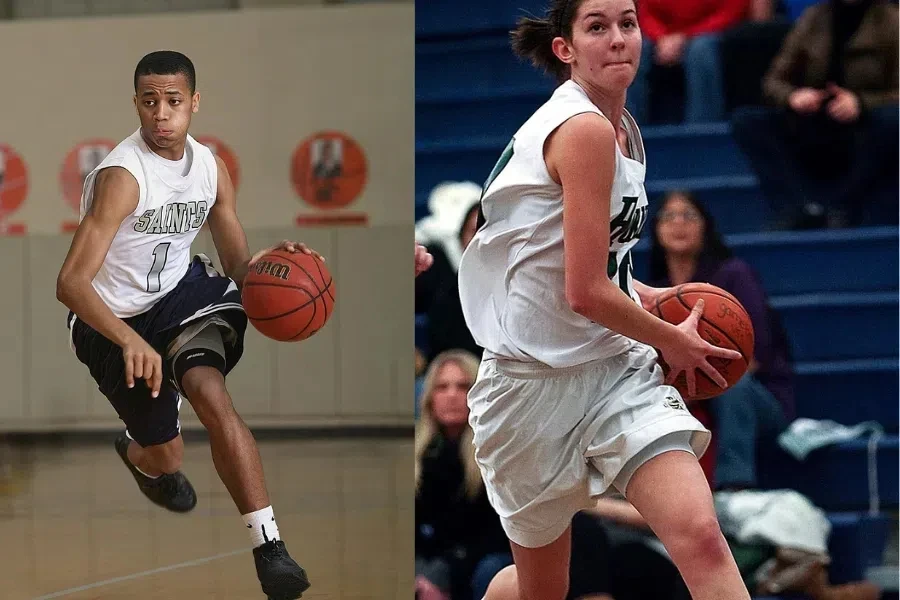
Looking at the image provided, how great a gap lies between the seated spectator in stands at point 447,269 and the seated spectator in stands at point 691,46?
25.1 inches

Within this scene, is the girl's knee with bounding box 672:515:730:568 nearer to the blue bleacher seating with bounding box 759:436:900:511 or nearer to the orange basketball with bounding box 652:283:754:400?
the orange basketball with bounding box 652:283:754:400

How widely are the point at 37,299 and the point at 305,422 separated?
86 centimetres

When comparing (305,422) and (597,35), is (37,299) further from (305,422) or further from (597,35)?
(597,35)

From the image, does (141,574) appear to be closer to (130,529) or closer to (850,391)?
(130,529)

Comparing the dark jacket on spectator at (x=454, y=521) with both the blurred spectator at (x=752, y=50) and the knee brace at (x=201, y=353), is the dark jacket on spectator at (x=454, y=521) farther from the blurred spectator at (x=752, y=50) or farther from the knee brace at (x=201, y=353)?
the blurred spectator at (x=752, y=50)

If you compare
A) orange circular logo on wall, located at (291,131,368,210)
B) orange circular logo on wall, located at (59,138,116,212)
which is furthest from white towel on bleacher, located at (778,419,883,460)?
orange circular logo on wall, located at (59,138,116,212)

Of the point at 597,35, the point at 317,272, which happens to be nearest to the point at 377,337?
the point at 317,272

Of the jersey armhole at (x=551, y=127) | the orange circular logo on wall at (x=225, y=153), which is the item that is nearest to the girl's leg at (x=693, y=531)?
the jersey armhole at (x=551, y=127)

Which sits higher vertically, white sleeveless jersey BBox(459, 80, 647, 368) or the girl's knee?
white sleeveless jersey BBox(459, 80, 647, 368)

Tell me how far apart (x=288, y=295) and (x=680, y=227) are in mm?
1276

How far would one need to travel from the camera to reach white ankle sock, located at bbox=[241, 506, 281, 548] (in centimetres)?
365

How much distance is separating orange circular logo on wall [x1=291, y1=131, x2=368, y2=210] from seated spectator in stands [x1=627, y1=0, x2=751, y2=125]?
93 centimetres

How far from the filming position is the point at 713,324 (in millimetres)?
3150

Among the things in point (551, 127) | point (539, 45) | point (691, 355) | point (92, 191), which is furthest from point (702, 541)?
point (92, 191)
